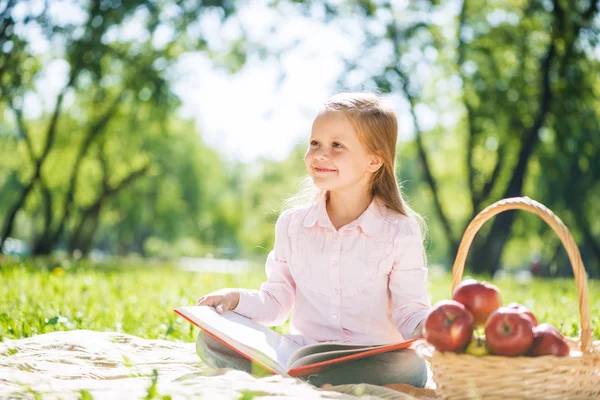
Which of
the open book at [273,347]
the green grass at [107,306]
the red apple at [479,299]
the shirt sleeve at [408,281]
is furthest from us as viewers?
the green grass at [107,306]

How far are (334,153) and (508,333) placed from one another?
1.34 metres

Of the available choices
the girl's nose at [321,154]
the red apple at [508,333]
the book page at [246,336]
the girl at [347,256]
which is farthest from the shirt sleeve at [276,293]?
the red apple at [508,333]

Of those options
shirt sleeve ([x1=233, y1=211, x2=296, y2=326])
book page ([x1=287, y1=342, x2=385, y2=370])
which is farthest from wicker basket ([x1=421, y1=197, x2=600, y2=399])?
shirt sleeve ([x1=233, y1=211, x2=296, y2=326])

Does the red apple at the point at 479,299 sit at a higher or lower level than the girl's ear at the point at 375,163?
lower

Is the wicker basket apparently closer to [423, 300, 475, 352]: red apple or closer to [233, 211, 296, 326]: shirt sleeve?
[423, 300, 475, 352]: red apple

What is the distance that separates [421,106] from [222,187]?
20.2 meters

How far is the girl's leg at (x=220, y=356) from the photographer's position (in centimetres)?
317

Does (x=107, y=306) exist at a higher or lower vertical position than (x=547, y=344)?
lower

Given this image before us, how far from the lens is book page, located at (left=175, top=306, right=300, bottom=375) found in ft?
9.49

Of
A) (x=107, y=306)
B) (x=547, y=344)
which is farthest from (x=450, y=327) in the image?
(x=107, y=306)

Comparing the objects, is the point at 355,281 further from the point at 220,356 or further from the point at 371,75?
the point at 371,75

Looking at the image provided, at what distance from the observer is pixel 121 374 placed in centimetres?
311

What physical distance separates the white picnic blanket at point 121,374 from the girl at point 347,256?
0.39 meters

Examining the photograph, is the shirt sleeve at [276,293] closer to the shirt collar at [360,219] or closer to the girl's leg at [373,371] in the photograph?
the shirt collar at [360,219]
